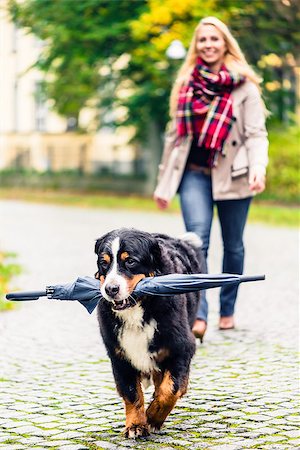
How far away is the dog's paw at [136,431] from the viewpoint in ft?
16.6

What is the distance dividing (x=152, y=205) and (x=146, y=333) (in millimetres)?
21787

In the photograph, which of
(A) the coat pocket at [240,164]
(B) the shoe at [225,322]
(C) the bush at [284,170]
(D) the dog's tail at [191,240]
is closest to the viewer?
(D) the dog's tail at [191,240]

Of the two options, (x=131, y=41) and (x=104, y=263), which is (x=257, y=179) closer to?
(x=104, y=263)

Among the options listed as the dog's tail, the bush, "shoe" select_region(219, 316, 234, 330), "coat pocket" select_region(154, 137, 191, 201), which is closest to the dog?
the dog's tail

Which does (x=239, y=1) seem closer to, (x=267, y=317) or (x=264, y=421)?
(x=267, y=317)

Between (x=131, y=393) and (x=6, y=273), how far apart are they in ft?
24.6

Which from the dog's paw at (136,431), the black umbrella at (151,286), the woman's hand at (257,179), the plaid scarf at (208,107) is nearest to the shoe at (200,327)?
the woman's hand at (257,179)

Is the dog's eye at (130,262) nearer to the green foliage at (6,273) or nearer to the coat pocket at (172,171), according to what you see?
the coat pocket at (172,171)

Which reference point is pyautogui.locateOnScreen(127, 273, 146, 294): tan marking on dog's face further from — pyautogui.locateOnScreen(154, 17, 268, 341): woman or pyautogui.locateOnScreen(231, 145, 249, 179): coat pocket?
pyautogui.locateOnScreen(231, 145, 249, 179): coat pocket

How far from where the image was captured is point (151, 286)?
16.4 ft

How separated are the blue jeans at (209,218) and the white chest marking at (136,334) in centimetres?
240

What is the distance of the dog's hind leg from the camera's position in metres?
5.11

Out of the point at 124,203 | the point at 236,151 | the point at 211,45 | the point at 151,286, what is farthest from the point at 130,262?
the point at 124,203

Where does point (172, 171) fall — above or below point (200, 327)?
above
